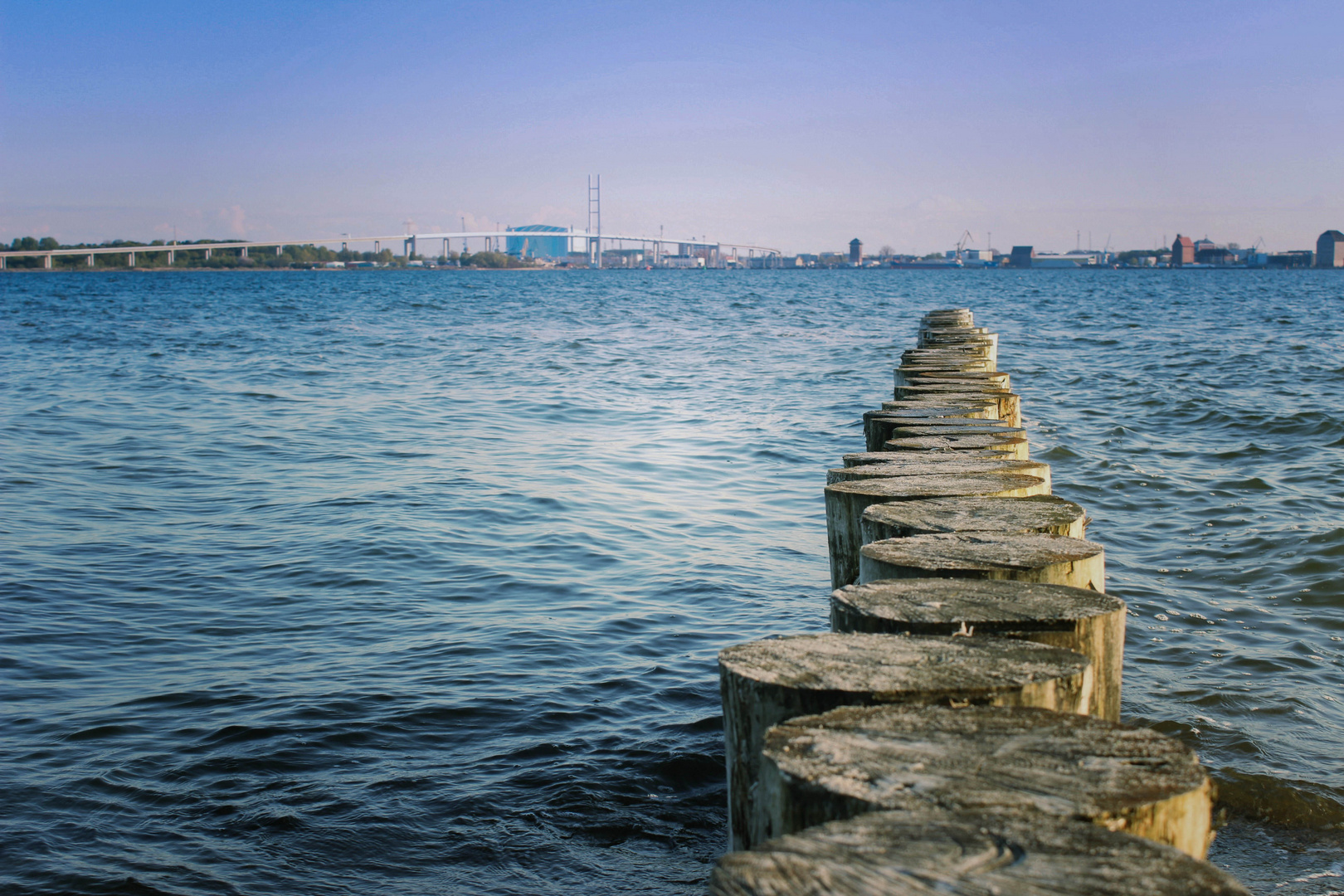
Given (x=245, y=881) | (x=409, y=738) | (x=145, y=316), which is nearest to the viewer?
(x=245, y=881)

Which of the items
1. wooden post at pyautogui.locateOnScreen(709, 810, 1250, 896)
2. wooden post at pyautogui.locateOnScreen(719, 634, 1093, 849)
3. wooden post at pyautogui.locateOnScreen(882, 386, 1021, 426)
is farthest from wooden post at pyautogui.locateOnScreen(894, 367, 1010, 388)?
wooden post at pyautogui.locateOnScreen(709, 810, 1250, 896)

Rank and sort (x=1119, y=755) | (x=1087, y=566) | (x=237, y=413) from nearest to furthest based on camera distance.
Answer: (x=1119, y=755), (x=1087, y=566), (x=237, y=413)

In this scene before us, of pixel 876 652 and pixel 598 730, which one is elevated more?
pixel 876 652

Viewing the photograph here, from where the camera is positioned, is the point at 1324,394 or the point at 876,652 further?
the point at 1324,394

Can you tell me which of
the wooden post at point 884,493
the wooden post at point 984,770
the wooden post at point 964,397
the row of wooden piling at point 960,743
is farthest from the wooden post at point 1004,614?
the wooden post at point 964,397

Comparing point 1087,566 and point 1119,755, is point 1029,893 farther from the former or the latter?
point 1087,566

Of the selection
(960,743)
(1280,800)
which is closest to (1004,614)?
(960,743)

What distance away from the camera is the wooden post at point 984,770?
1358 millimetres

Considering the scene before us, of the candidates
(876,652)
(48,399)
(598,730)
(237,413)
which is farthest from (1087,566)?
(48,399)

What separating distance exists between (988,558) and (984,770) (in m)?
1.06

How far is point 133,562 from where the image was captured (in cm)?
699

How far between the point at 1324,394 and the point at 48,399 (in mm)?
18952

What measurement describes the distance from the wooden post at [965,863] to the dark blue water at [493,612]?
224cm

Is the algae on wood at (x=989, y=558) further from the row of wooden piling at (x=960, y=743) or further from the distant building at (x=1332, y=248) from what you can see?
the distant building at (x=1332, y=248)
